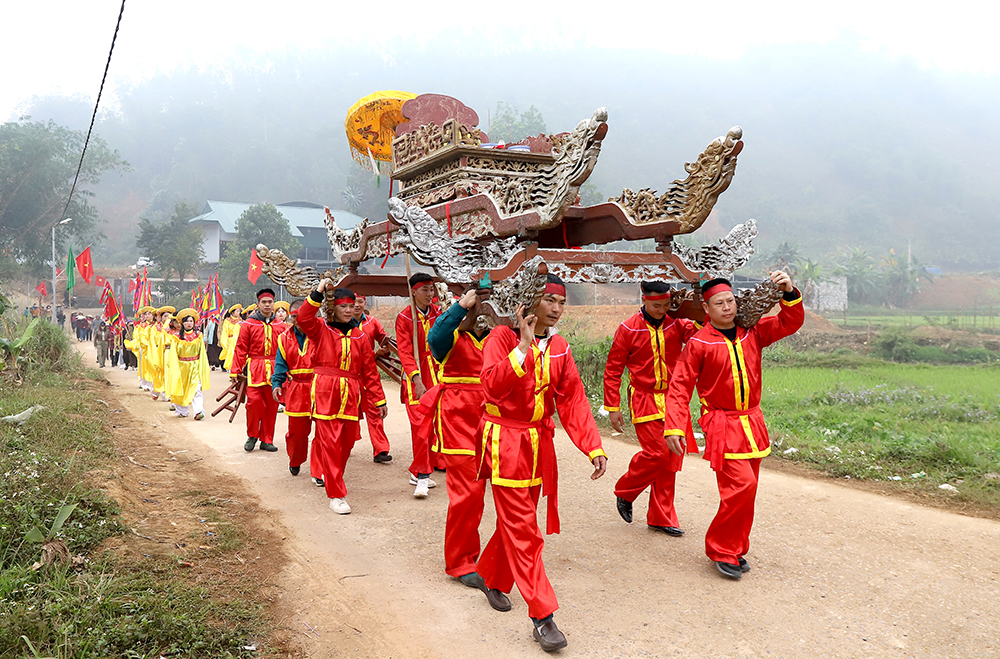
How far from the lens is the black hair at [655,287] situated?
481 centimetres

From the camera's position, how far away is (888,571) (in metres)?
4.16

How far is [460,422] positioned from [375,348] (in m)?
2.38

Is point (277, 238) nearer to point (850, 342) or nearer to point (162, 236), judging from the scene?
point (162, 236)

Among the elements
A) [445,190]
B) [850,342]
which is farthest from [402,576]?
[850,342]

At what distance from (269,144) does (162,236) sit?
64395 millimetres

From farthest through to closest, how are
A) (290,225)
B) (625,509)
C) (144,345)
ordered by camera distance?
(290,225)
(144,345)
(625,509)

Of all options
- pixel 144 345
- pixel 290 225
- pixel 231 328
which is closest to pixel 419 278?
pixel 231 328

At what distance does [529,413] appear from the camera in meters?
3.56

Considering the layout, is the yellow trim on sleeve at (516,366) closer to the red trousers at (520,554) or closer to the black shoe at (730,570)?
the red trousers at (520,554)

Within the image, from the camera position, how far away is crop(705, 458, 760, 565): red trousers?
3941 millimetres

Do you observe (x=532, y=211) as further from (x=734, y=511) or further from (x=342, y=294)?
(x=342, y=294)

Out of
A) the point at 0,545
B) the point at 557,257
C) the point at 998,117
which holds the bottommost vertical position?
the point at 0,545

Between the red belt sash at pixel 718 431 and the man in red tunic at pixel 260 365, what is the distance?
16.4 feet

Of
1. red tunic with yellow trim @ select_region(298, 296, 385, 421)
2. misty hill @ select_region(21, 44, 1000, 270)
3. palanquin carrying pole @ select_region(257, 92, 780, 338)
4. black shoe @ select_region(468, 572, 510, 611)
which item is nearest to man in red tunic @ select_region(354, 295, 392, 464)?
red tunic with yellow trim @ select_region(298, 296, 385, 421)
